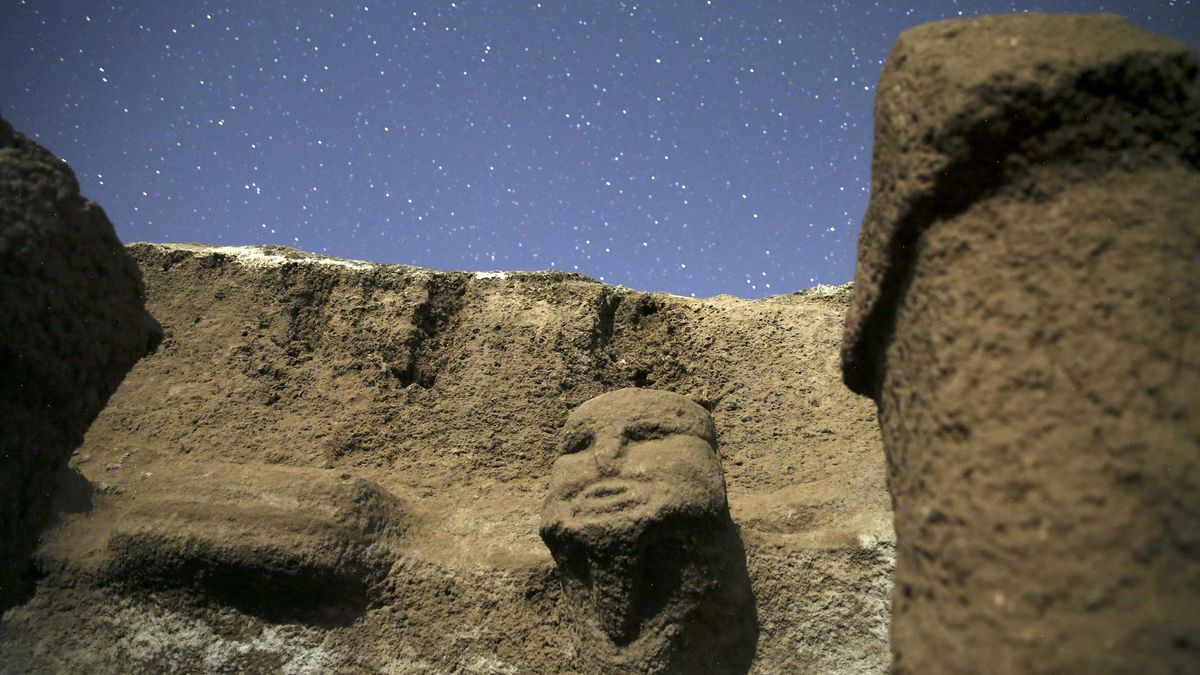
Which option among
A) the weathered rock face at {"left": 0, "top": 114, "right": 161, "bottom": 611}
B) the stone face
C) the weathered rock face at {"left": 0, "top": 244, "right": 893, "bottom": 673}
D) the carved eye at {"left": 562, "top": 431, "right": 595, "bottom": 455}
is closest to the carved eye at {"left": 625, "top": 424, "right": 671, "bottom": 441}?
the stone face

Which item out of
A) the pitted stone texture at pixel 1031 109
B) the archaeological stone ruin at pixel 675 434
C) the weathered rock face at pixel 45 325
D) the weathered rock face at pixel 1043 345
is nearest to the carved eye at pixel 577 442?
the archaeological stone ruin at pixel 675 434

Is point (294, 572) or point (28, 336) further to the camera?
point (294, 572)

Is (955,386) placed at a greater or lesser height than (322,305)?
lesser

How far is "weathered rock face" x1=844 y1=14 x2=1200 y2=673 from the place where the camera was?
46.9 inches

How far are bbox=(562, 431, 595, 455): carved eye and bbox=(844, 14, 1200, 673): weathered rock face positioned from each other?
1.95 metres

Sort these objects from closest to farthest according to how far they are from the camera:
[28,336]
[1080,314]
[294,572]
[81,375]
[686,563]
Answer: [1080,314] < [28,336] < [81,375] < [686,563] < [294,572]

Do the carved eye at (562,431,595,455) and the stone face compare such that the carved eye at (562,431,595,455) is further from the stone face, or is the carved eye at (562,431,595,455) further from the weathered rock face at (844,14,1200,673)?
the weathered rock face at (844,14,1200,673)

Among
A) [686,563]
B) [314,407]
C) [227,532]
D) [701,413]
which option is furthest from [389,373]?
[686,563]

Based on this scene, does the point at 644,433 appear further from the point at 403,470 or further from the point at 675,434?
the point at 403,470

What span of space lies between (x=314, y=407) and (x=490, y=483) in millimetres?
991

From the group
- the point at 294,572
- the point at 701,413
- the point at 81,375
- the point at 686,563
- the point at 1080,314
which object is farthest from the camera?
the point at 701,413

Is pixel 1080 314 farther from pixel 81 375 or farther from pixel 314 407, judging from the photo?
pixel 314 407

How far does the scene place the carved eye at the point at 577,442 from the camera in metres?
3.53

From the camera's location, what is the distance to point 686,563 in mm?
3088
